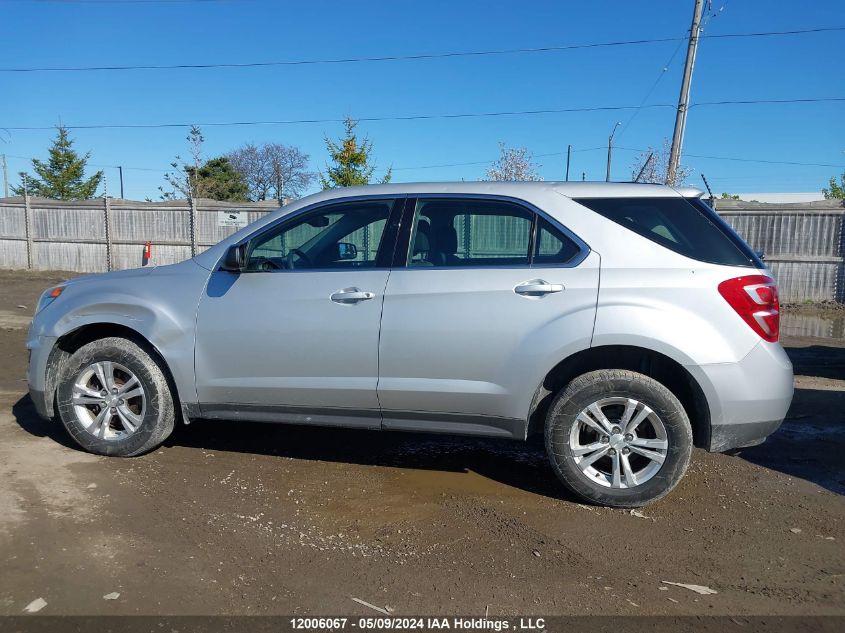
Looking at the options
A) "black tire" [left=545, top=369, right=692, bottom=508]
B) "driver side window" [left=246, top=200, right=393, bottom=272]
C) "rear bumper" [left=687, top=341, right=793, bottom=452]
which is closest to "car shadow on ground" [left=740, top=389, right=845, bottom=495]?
"rear bumper" [left=687, top=341, right=793, bottom=452]

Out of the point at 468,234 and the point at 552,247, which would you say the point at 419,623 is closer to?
the point at 552,247

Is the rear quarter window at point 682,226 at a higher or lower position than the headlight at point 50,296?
higher

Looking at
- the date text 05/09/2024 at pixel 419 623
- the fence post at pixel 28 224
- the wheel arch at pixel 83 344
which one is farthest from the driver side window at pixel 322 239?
the fence post at pixel 28 224

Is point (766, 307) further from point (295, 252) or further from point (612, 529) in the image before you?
point (295, 252)

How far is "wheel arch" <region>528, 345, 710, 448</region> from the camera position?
12.9ft

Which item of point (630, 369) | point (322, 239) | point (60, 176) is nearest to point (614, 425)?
point (630, 369)

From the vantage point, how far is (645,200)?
4.05 metres

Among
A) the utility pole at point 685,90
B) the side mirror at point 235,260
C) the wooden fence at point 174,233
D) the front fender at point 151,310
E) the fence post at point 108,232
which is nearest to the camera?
the side mirror at point 235,260

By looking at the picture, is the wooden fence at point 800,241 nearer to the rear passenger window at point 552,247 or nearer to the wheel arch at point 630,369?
the wheel arch at point 630,369

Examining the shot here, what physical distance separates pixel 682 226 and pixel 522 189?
965 mm

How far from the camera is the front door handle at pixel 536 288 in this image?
12.8 ft

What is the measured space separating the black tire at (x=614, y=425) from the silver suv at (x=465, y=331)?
11mm

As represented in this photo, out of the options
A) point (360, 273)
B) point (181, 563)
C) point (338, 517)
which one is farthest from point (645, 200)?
point (181, 563)

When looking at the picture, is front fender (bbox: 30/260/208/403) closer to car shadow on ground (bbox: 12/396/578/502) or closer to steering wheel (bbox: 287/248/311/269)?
steering wheel (bbox: 287/248/311/269)
